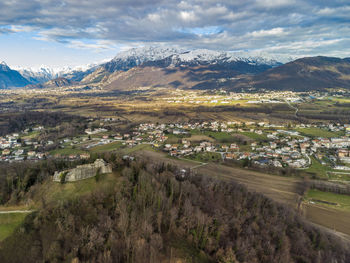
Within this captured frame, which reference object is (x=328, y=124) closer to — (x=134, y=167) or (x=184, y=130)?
(x=184, y=130)

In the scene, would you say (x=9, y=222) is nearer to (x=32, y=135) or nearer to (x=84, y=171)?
(x=84, y=171)

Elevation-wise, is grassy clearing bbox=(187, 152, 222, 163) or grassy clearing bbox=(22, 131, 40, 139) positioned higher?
grassy clearing bbox=(22, 131, 40, 139)

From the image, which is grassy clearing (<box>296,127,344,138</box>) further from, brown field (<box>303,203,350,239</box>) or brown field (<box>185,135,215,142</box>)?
brown field (<box>303,203,350,239</box>)

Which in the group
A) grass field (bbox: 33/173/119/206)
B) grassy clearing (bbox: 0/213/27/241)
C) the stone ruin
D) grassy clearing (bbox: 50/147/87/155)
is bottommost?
grassy clearing (bbox: 50/147/87/155)

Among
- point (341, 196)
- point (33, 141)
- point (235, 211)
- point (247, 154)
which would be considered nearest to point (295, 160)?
point (247, 154)

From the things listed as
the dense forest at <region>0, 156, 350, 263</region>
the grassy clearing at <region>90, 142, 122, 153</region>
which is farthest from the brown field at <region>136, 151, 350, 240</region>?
the grassy clearing at <region>90, 142, 122, 153</region>

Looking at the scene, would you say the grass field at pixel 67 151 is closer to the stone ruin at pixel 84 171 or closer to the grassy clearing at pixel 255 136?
the stone ruin at pixel 84 171
